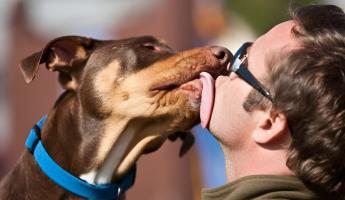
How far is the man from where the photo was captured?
3.41m

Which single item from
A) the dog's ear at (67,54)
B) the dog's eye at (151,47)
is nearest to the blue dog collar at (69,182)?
the dog's ear at (67,54)

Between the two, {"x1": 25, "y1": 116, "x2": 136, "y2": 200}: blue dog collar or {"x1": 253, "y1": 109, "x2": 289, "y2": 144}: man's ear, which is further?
{"x1": 25, "y1": 116, "x2": 136, "y2": 200}: blue dog collar

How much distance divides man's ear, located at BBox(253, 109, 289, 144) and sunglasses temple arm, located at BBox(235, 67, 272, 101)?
0.09 m

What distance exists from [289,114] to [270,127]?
0.14 metres

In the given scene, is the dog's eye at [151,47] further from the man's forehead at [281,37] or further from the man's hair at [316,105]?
the man's hair at [316,105]

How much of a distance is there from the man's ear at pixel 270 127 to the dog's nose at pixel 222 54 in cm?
118

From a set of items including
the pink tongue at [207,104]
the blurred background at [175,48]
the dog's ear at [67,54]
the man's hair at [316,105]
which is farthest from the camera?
the blurred background at [175,48]

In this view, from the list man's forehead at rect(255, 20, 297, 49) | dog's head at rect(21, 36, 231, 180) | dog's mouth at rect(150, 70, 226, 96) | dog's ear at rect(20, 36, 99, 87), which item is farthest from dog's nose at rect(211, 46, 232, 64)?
dog's ear at rect(20, 36, 99, 87)

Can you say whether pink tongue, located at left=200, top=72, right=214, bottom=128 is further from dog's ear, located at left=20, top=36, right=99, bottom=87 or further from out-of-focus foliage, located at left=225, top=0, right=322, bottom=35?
out-of-focus foliage, located at left=225, top=0, right=322, bottom=35

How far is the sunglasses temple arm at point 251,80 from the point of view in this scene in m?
3.59

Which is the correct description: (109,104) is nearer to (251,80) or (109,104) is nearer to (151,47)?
(151,47)

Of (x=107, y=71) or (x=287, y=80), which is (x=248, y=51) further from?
(x=107, y=71)

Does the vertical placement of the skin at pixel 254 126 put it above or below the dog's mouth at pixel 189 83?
above

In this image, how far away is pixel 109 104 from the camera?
5152 millimetres
